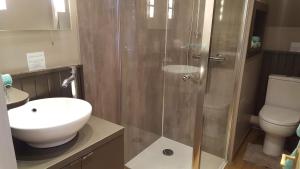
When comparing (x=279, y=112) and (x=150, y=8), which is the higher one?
(x=150, y=8)

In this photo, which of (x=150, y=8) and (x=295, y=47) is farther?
(x=295, y=47)

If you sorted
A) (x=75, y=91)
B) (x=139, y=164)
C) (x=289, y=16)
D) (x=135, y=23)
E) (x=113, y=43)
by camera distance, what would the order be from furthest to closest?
(x=289, y=16) → (x=139, y=164) → (x=135, y=23) → (x=113, y=43) → (x=75, y=91)

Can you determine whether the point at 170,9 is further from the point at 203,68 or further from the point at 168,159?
the point at 168,159

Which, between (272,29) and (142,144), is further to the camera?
(272,29)

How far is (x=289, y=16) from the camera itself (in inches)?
99.8

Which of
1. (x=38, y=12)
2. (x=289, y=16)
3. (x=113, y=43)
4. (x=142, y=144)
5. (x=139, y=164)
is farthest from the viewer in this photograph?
(x=289, y=16)

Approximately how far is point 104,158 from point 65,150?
25 cm

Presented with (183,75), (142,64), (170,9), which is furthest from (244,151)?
(170,9)

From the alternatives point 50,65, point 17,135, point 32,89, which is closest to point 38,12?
point 50,65

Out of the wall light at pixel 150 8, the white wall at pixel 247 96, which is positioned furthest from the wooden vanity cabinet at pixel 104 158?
the white wall at pixel 247 96

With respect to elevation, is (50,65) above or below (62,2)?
below

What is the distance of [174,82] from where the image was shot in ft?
7.93

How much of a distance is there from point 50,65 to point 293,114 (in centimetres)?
241

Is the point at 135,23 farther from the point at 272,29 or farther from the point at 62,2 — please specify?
the point at 272,29
